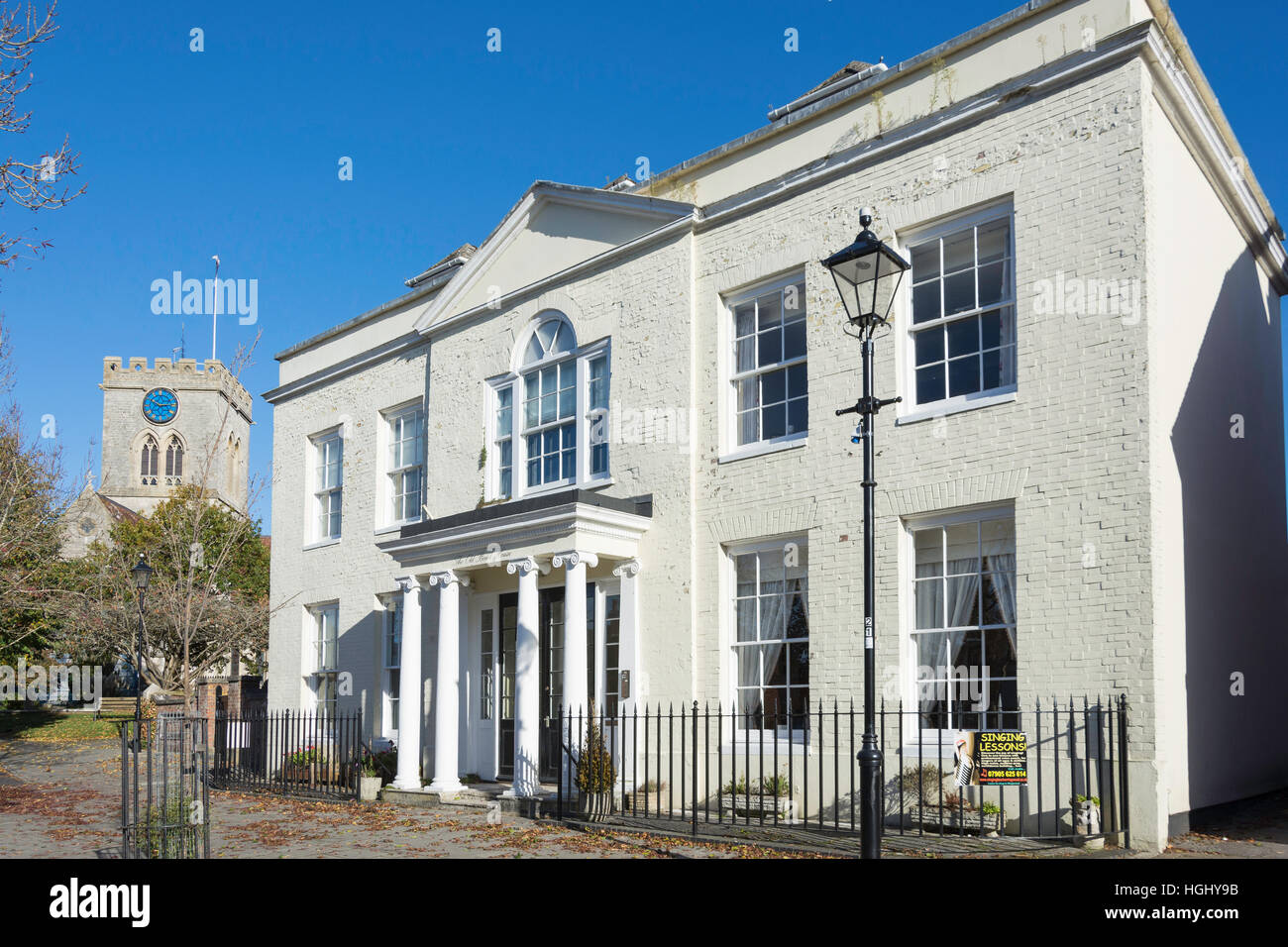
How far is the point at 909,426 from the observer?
12.1m

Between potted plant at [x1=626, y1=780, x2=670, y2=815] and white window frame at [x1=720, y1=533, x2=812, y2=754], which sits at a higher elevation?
white window frame at [x1=720, y1=533, x2=812, y2=754]

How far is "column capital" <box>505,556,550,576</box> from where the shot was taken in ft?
46.8

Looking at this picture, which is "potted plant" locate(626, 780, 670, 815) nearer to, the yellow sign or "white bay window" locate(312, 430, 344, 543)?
the yellow sign

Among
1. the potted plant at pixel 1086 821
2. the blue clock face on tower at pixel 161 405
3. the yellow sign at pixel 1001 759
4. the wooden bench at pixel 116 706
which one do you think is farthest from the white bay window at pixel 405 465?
the blue clock face on tower at pixel 161 405

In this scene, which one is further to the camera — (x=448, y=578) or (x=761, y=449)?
(x=448, y=578)

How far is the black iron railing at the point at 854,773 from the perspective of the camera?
10031 millimetres

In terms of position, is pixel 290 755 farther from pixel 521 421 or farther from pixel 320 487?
pixel 521 421

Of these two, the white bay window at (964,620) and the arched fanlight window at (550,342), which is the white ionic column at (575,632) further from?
the white bay window at (964,620)

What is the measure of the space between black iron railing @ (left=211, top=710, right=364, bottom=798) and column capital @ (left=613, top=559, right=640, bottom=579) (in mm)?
4442

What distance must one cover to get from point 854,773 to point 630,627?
3953 millimetres

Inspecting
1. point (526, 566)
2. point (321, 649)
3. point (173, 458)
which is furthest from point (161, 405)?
point (526, 566)

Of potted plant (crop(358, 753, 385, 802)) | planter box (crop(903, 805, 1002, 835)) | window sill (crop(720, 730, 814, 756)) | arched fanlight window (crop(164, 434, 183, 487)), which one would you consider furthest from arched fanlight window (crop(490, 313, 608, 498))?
arched fanlight window (crop(164, 434, 183, 487))

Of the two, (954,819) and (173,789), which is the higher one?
(173,789)

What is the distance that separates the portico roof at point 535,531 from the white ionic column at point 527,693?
18.0 inches
